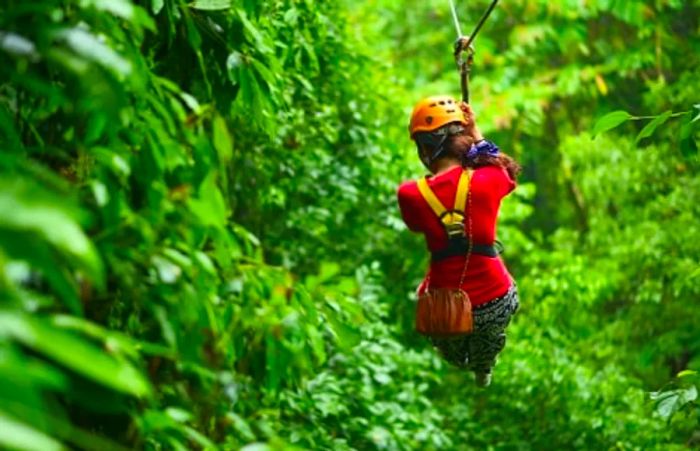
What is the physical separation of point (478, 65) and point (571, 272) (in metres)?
2.97

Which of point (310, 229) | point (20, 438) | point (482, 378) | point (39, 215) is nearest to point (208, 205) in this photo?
point (39, 215)

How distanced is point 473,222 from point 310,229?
2213 millimetres

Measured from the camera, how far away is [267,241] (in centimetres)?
543

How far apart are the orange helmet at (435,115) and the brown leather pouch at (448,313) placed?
46cm

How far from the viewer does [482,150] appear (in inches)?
131

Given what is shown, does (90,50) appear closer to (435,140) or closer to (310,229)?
(435,140)

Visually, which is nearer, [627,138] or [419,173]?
[419,173]

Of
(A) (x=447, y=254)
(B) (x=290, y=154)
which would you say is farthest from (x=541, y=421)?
(A) (x=447, y=254)

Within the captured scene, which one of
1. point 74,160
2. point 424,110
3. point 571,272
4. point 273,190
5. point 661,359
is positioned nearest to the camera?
point 74,160

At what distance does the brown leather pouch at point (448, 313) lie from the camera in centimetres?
332

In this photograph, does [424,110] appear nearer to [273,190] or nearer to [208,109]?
[208,109]

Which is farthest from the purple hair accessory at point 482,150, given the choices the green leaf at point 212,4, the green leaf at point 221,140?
the green leaf at point 221,140

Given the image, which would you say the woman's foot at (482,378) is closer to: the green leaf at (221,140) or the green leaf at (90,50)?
the green leaf at (221,140)

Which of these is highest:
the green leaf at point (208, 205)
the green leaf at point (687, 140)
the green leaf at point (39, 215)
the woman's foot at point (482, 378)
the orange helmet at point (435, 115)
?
the orange helmet at point (435, 115)
